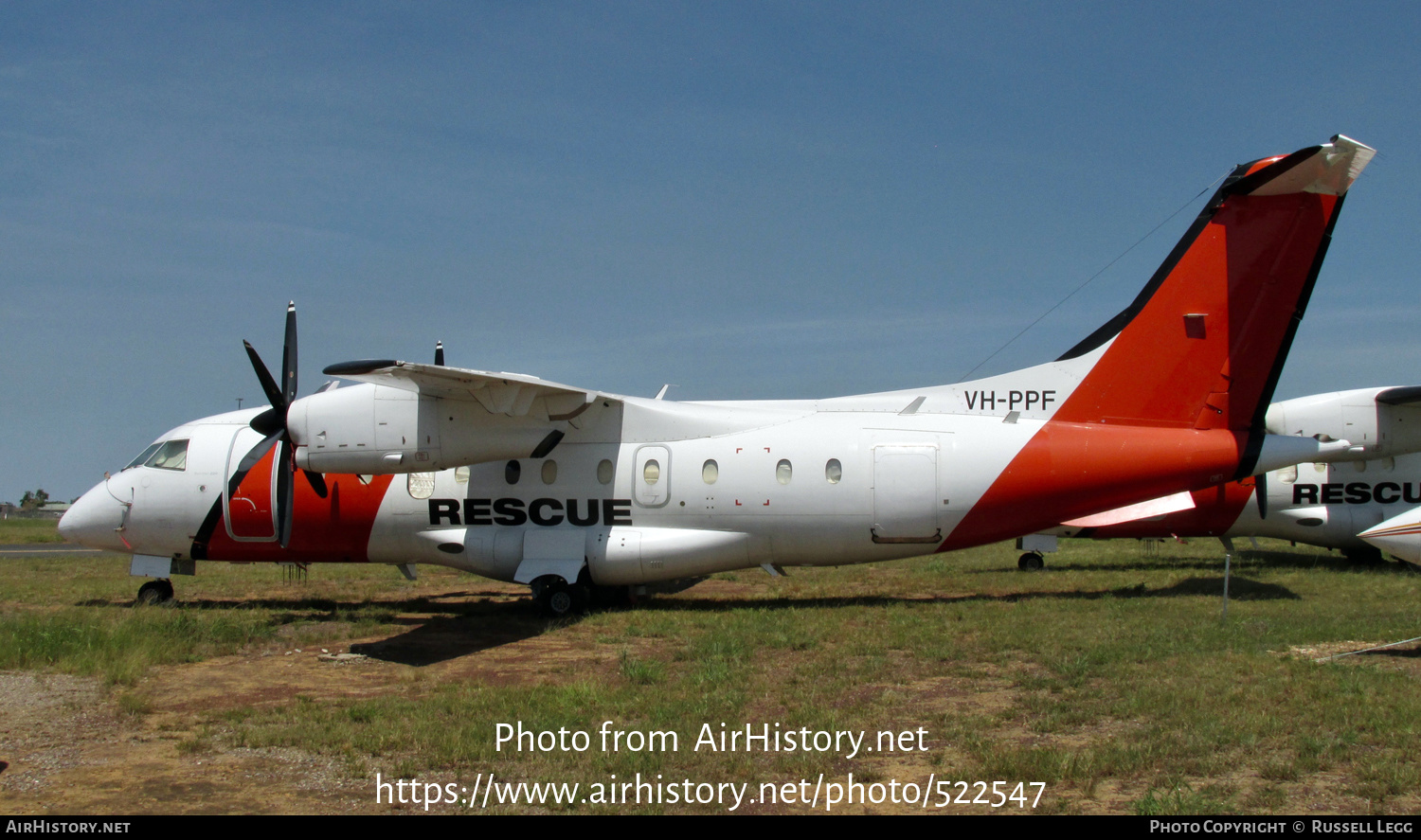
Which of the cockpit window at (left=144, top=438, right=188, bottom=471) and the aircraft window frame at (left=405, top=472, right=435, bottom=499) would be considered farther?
the cockpit window at (left=144, top=438, right=188, bottom=471)

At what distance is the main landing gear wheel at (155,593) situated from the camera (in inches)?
675

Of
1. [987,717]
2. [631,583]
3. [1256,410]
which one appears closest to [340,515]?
[631,583]

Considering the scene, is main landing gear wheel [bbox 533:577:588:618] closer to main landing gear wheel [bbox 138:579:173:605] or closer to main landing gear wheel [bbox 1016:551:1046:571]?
main landing gear wheel [bbox 138:579:173:605]

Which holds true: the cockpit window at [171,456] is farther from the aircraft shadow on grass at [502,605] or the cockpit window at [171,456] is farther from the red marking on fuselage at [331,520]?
the aircraft shadow on grass at [502,605]

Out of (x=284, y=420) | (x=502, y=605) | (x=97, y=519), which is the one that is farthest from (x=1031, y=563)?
(x=97, y=519)

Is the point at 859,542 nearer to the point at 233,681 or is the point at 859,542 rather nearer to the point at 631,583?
the point at 631,583

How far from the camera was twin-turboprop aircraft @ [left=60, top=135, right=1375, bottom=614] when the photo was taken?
14.7 meters

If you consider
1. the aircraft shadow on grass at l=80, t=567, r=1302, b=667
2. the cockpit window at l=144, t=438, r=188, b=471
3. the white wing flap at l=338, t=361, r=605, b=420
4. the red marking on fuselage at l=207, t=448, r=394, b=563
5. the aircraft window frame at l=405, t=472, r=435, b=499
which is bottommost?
the aircraft shadow on grass at l=80, t=567, r=1302, b=667

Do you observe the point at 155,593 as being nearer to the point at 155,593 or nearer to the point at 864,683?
the point at 155,593

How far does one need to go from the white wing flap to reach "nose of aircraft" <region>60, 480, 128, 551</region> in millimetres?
6209

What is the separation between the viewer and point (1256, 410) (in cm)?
1482

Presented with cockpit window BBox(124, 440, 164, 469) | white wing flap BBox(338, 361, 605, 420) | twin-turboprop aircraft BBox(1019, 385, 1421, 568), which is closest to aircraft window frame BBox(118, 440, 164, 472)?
cockpit window BBox(124, 440, 164, 469)

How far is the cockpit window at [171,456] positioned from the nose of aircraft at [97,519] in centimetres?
92

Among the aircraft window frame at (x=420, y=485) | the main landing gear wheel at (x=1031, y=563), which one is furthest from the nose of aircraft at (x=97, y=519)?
the main landing gear wheel at (x=1031, y=563)
